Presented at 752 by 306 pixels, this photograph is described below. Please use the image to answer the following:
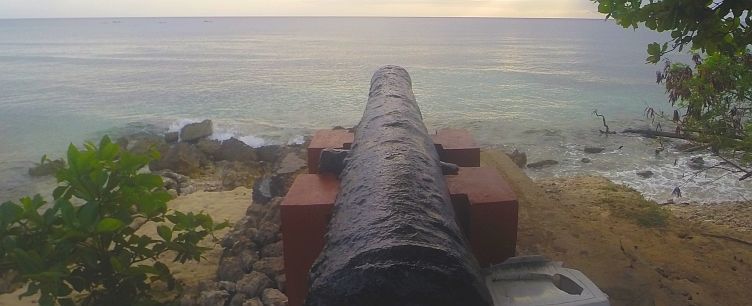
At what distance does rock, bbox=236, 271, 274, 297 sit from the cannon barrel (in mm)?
2046

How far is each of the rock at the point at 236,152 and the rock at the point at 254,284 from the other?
336 inches

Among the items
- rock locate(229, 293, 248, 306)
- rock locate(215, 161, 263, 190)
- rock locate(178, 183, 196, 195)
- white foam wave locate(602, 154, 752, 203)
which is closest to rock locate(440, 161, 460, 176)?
rock locate(229, 293, 248, 306)

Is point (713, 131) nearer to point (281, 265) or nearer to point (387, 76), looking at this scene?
point (387, 76)

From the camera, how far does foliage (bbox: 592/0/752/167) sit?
9.84 feet

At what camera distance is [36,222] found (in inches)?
134

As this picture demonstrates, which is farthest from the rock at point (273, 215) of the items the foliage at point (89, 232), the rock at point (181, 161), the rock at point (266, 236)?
the rock at point (181, 161)

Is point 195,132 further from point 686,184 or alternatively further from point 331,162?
point 331,162

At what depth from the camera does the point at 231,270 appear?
5.16m

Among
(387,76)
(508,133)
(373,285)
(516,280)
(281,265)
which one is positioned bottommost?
(508,133)

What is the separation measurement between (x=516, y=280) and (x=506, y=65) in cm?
5354

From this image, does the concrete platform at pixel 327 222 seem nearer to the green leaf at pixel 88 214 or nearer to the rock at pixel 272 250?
the green leaf at pixel 88 214

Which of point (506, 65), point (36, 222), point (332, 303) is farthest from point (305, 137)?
point (506, 65)

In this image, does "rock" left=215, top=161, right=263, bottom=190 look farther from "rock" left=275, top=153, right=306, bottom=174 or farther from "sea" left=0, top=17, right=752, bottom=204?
"sea" left=0, top=17, right=752, bottom=204

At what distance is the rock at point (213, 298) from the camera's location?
14.8 ft
